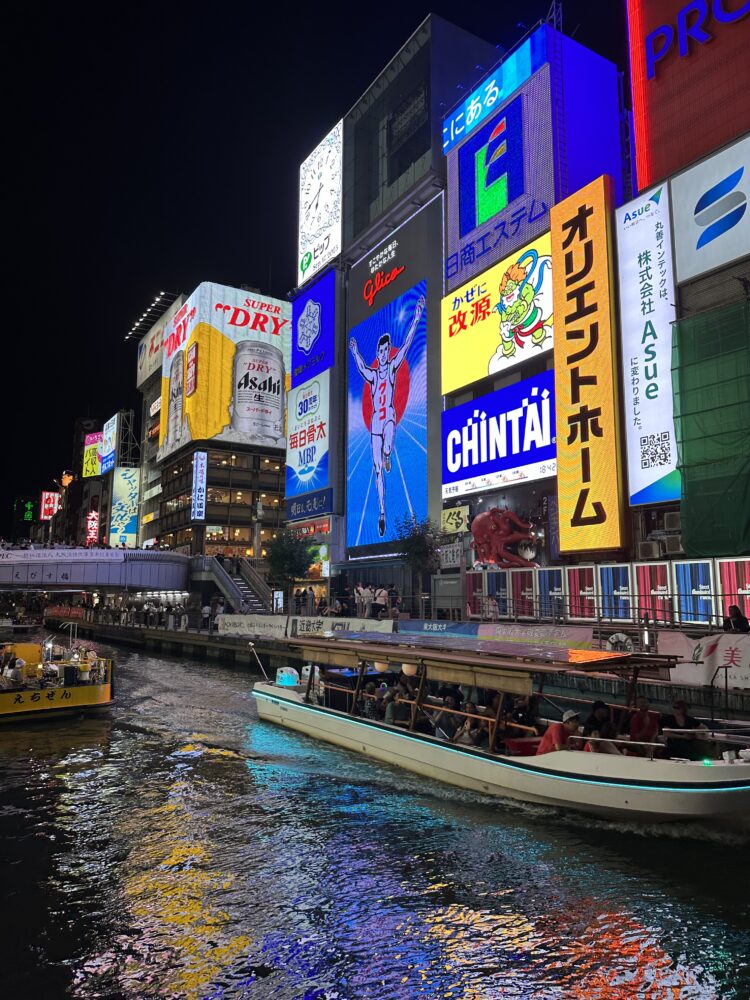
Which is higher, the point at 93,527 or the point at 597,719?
the point at 93,527

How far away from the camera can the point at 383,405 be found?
48.8 meters

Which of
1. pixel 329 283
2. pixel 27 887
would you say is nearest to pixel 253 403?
pixel 329 283

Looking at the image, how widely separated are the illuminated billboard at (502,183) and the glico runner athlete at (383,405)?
223 inches

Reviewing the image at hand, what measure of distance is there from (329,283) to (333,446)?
14198mm

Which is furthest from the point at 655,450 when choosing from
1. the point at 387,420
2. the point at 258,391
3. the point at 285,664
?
the point at 258,391

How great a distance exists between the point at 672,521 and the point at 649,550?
4.58 ft

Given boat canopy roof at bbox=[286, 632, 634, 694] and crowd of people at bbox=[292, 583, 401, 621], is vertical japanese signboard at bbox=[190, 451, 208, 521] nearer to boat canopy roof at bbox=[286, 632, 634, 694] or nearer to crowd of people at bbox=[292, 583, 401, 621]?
crowd of people at bbox=[292, 583, 401, 621]

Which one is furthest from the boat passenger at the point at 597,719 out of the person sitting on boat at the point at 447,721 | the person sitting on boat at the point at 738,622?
the person sitting on boat at the point at 738,622

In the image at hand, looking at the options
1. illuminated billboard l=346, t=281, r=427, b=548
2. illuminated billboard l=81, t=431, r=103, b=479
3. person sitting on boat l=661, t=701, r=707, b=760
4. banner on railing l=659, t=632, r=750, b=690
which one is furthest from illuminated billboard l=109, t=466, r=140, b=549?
person sitting on boat l=661, t=701, r=707, b=760

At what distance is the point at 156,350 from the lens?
105375 millimetres

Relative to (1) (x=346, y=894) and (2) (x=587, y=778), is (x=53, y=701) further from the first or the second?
(2) (x=587, y=778)

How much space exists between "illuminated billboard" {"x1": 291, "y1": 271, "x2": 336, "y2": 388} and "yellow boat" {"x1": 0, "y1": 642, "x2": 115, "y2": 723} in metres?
38.5

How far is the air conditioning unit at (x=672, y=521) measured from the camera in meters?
26.0

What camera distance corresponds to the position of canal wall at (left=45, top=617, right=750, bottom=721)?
14969mm
